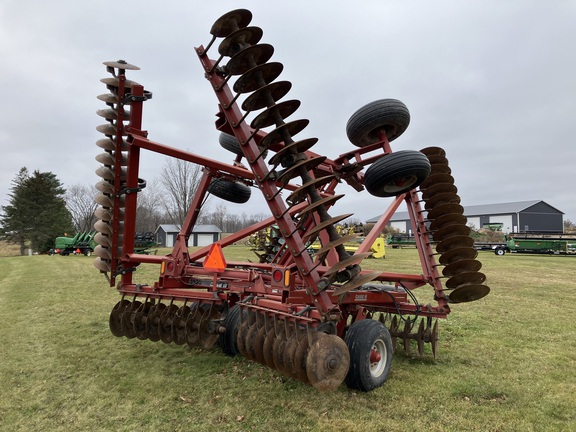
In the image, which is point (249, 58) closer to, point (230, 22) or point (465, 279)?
point (230, 22)

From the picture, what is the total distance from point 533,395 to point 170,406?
3.61 metres

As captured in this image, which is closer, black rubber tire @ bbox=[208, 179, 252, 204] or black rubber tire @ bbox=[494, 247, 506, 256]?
black rubber tire @ bbox=[208, 179, 252, 204]

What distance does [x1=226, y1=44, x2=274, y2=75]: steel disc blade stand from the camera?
3412mm

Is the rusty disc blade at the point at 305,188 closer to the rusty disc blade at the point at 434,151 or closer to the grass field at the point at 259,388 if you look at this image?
the grass field at the point at 259,388

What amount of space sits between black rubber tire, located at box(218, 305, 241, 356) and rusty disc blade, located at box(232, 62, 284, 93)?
9.82 ft

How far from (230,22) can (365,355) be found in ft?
10.9

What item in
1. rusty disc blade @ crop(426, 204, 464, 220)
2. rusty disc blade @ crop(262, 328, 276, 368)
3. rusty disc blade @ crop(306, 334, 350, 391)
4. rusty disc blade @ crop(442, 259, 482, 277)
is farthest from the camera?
rusty disc blade @ crop(426, 204, 464, 220)

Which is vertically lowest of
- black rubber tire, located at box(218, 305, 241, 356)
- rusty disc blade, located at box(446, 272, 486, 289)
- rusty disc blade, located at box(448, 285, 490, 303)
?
black rubber tire, located at box(218, 305, 241, 356)

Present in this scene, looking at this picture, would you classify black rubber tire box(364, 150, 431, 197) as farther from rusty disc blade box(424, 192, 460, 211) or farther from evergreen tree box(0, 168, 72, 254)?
evergreen tree box(0, 168, 72, 254)

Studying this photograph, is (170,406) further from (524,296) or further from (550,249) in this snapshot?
(550,249)

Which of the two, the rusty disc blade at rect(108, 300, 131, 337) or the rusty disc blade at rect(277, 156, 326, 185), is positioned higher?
the rusty disc blade at rect(277, 156, 326, 185)

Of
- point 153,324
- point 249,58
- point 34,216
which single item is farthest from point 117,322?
point 34,216

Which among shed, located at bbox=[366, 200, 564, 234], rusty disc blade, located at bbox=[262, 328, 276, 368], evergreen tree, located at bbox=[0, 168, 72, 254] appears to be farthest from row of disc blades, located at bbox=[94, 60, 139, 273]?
shed, located at bbox=[366, 200, 564, 234]

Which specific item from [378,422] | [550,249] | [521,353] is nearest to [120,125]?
[378,422]
